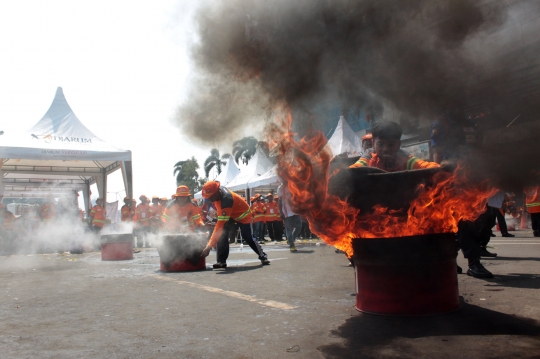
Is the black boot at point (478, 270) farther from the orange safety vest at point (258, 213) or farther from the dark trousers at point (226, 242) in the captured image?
the orange safety vest at point (258, 213)

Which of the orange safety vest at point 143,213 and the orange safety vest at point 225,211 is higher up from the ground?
the orange safety vest at point 143,213

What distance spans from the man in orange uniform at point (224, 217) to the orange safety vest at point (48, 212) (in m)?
10.7

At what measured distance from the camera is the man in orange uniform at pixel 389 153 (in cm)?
411

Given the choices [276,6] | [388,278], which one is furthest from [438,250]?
[276,6]

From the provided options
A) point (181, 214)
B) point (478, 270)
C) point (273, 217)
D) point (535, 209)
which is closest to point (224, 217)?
point (181, 214)

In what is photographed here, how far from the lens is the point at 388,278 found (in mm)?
3572

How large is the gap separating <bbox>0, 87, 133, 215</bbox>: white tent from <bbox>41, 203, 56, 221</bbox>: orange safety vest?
1.29 metres

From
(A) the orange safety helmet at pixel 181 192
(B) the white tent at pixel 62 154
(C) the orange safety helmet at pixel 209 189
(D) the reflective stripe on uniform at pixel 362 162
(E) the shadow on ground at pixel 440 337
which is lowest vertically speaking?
(E) the shadow on ground at pixel 440 337

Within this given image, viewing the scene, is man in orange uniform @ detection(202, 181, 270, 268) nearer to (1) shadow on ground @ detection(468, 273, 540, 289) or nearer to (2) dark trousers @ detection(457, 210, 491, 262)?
(2) dark trousers @ detection(457, 210, 491, 262)

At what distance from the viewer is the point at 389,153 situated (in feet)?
13.7

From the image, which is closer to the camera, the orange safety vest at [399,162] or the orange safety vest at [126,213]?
the orange safety vest at [399,162]

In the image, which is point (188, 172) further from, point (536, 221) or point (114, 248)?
point (536, 221)

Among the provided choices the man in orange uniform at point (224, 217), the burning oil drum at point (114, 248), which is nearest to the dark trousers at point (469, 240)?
the man in orange uniform at point (224, 217)

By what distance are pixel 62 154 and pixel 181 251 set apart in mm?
8461
